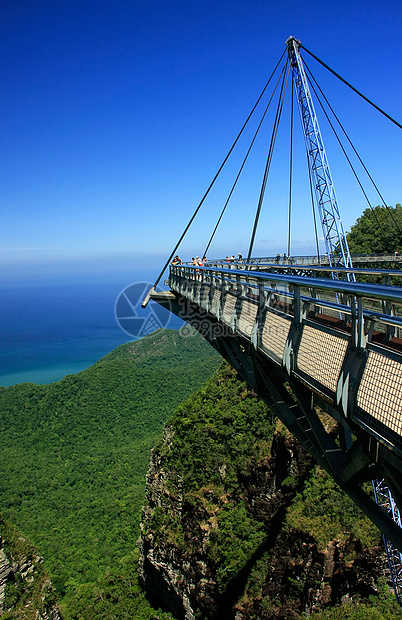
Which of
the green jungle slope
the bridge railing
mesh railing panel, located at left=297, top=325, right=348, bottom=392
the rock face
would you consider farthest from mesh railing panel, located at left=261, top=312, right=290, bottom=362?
the green jungle slope

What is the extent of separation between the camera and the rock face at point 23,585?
20.1 meters

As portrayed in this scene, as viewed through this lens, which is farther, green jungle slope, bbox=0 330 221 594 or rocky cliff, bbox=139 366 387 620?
green jungle slope, bbox=0 330 221 594

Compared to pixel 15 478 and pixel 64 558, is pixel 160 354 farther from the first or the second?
pixel 64 558

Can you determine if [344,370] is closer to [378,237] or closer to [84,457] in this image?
[378,237]

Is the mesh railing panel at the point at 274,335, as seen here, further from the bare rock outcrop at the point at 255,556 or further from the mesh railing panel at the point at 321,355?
the bare rock outcrop at the point at 255,556

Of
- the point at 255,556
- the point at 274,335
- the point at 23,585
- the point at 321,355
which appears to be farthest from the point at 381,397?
the point at 23,585

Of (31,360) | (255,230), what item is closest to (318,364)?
(255,230)

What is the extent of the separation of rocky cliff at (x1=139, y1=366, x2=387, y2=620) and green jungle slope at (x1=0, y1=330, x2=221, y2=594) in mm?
12275

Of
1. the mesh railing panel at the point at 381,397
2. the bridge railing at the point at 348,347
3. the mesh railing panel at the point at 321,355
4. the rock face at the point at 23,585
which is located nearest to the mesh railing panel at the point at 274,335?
the bridge railing at the point at 348,347

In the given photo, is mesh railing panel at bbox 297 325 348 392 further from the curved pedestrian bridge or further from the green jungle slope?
the green jungle slope

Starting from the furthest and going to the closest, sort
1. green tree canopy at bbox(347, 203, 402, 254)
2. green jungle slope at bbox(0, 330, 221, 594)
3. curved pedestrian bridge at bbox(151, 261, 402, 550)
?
green tree canopy at bbox(347, 203, 402, 254) → green jungle slope at bbox(0, 330, 221, 594) → curved pedestrian bridge at bbox(151, 261, 402, 550)

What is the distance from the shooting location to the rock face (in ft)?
66.0

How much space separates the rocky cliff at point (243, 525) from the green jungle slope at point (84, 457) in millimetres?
12275

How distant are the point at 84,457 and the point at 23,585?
108 ft
